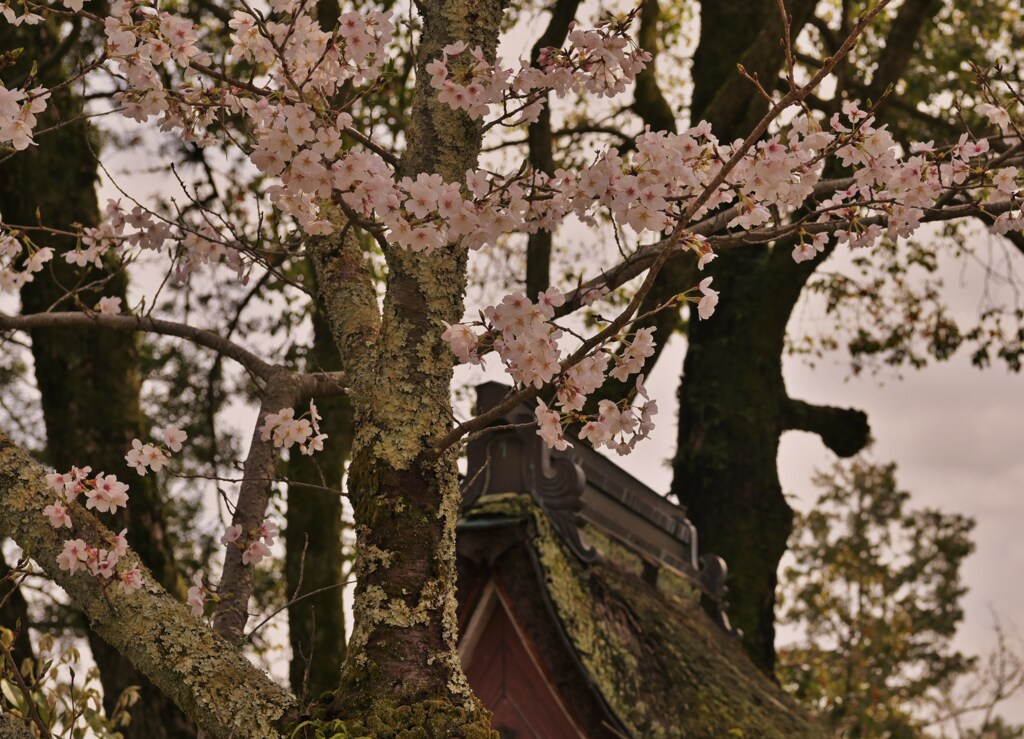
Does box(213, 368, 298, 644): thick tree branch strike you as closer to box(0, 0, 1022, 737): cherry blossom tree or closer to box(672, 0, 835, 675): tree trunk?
box(0, 0, 1022, 737): cherry blossom tree

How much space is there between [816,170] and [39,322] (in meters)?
3.05

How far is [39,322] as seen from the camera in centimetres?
474

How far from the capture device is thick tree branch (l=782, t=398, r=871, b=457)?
9977 millimetres

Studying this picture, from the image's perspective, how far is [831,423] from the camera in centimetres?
1005

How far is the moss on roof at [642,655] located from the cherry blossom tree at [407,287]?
1.27 metres

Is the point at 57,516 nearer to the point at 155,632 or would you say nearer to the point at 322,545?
the point at 155,632

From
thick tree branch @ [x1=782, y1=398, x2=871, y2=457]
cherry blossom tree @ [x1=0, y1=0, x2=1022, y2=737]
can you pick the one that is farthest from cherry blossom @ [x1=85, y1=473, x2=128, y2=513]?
thick tree branch @ [x1=782, y1=398, x2=871, y2=457]

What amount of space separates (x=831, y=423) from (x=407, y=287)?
702 centimetres

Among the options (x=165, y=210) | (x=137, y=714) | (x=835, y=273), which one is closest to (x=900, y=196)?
(x=137, y=714)

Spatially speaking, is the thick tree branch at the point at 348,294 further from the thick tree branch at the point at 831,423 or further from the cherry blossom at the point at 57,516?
the thick tree branch at the point at 831,423

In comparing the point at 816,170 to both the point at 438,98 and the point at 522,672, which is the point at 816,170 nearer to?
the point at 438,98

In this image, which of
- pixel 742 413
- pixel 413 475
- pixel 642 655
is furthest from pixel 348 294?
pixel 742 413

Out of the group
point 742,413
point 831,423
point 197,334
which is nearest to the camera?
point 197,334

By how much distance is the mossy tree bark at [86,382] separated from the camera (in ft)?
23.5
